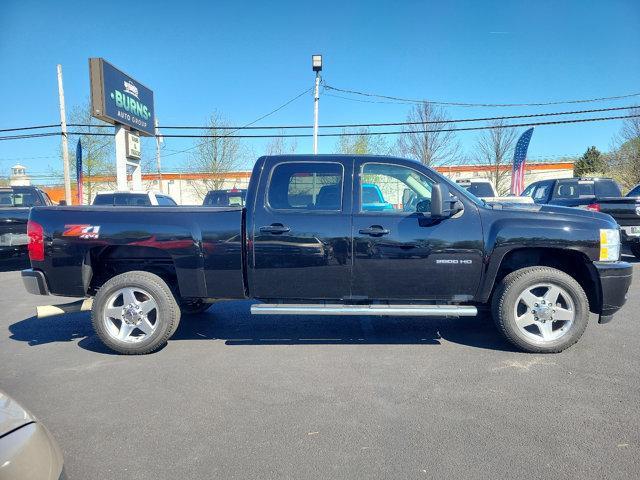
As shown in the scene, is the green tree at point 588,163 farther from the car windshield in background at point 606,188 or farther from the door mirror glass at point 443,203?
the door mirror glass at point 443,203

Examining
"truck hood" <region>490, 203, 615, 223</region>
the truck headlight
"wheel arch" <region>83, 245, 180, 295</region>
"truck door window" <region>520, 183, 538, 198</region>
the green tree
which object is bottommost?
"wheel arch" <region>83, 245, 180, 295</region>

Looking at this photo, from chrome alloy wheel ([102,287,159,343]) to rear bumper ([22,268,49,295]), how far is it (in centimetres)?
69

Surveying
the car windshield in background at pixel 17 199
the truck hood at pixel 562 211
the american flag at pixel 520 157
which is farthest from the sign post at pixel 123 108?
the american flag at pixel 520 157

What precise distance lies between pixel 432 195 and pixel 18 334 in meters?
5.04

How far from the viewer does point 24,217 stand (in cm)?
814

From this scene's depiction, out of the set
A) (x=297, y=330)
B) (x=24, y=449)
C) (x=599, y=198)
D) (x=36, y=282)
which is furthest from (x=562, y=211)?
(x=599, y=198)

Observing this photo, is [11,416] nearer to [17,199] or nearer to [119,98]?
[17,199]

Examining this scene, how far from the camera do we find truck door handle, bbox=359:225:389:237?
3.75 meters

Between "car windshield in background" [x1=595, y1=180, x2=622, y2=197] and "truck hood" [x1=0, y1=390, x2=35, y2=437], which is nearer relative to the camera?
"truck hood" [x1=0, y1=390, x2=35, y2=437]

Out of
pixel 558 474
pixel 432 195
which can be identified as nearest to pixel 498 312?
pixel 432 195

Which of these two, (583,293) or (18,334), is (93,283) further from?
(583,293)

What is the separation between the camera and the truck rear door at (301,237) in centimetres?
379

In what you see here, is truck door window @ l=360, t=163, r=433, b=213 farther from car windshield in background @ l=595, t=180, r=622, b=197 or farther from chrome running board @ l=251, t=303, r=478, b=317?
car windshield in background @ l=595, t=180, r=622, b=197

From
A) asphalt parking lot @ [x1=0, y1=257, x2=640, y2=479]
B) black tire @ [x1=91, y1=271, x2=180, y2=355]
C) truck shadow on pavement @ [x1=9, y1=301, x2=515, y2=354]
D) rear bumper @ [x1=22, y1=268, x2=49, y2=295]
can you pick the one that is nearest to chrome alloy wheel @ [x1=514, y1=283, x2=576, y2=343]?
asphalt parking lot @ [x1=0, y1=257, x2=640, y2=479]
